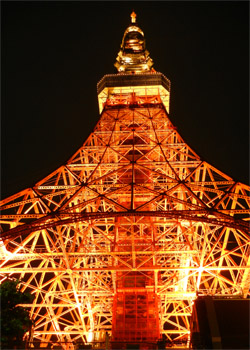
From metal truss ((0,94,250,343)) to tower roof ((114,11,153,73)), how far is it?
317 inches

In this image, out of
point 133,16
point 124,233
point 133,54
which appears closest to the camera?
point 124,233

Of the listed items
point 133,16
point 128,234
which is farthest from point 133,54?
point 128,234

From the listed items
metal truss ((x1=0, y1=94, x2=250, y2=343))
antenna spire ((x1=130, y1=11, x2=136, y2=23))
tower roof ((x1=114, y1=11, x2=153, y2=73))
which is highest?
antenna spire ((x1=130, y1=11, x2=136, y2=23))

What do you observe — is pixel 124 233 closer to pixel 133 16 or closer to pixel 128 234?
pixel 128 234

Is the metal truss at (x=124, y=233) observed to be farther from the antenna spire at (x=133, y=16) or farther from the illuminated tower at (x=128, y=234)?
the antenna spire at (x=133, y=16)

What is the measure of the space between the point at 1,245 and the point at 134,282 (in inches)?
311

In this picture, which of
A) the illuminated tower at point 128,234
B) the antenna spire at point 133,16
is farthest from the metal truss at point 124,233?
the antenna spire at point 133,16

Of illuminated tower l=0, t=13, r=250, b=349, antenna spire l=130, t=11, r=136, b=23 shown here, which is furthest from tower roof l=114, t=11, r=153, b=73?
illuminated tower l=0, t=13, r=250, b=349

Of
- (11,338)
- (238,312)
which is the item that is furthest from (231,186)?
(11,338)

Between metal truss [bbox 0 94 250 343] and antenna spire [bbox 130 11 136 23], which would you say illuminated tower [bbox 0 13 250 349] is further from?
antenna spire [bbox 130 11 136 23]

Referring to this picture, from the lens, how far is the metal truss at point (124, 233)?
15414mm

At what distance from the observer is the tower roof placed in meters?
38.7

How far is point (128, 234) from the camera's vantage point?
23.9 m

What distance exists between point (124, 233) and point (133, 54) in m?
23.1
